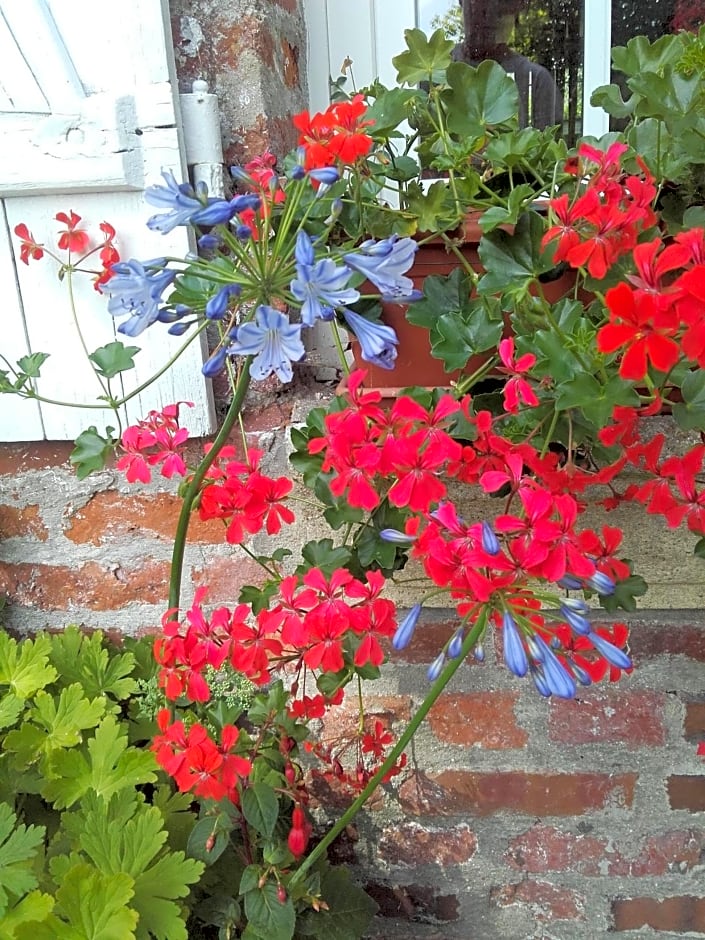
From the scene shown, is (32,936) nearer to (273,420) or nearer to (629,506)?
(273,420)

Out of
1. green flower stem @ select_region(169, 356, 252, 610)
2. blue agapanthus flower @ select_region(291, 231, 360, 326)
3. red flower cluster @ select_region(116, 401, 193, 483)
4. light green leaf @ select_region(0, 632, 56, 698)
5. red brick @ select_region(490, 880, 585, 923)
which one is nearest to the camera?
blue agapanthus flower @ select_region(291, 231, 360, 326)

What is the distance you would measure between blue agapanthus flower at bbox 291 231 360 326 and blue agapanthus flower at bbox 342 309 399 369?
52 millimetres

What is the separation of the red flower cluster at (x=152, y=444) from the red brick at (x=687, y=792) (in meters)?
0.67

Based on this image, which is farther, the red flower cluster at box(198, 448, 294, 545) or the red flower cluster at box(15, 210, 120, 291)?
the red flower cluster at box(15, 210, 120, 291)

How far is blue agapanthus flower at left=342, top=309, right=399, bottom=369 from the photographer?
50 cm

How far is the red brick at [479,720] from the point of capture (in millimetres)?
861

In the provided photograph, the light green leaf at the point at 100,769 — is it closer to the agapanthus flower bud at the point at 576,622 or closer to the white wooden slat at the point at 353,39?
the agapanthus flower bud at the point at 576,622

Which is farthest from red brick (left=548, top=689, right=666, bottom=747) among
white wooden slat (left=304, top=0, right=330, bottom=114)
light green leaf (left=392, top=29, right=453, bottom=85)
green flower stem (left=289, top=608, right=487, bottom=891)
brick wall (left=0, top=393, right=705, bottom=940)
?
white wooden slat (left=304, top=0, right=330, bottom=114)

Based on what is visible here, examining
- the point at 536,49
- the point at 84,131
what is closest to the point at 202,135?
the point at 84,131

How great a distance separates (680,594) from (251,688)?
0.50 m

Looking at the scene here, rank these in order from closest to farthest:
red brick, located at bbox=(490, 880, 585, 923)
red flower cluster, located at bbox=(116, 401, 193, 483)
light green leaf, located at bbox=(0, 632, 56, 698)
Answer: red flower cluster, located at bbox=(116, 401, 193, 483), light green leaf, located at bbox=(0, 632, 56, 698), red brick, located at bbox=(490, 880, 585, 923)

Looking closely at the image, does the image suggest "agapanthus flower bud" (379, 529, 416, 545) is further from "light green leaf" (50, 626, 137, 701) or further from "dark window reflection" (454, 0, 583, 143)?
"dark window reflection" (454, 0, 583, 143)

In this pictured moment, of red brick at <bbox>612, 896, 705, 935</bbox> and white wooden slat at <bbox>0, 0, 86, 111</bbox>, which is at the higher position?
white wooden slat at <bbox>0, 0, 86, 111</bbox>

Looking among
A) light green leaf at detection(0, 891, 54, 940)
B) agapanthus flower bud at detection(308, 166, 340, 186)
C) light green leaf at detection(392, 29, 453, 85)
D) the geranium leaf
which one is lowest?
light green leaf at detection(0, 891, 54, 940)
